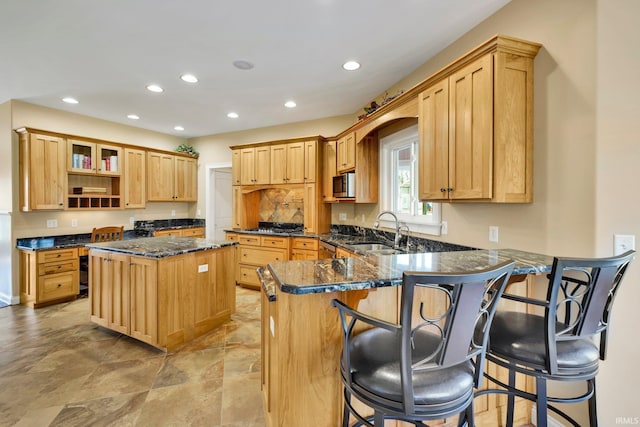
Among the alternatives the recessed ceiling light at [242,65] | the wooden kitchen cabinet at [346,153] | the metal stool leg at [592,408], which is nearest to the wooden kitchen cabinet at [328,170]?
the wooden kitchen cabinet at [346,153]

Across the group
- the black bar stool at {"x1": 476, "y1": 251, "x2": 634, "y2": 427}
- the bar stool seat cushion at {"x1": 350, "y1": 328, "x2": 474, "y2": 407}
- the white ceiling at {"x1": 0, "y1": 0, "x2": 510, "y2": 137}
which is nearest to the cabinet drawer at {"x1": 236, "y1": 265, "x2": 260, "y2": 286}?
the white ceiling at {"x1": 0, "y1": 0, "x2": 510, "y2": 137}

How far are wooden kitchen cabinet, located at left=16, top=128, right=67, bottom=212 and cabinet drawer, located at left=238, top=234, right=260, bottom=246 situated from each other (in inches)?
103

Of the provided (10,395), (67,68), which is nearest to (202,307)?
(10,395)

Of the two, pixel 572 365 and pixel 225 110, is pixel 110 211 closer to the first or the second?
pixel 225 110

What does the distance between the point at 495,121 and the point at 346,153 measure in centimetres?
256

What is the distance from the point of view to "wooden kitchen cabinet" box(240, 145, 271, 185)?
5.19 meters

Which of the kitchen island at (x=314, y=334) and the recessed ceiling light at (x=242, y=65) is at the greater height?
the recessed ceiling light at (x=242, y=65)

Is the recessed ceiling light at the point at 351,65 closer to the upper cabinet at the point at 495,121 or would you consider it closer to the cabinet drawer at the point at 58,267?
the upper cabinet at the point at 495,121

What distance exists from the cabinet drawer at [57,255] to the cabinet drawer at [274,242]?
8.78 feet

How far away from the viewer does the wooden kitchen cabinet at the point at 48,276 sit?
4000 millimetres

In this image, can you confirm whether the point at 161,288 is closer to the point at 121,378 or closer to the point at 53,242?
the point at 121,378

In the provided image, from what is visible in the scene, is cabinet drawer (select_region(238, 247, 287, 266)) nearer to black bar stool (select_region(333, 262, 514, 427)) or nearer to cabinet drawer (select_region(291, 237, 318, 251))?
cabinet drawer (select_region(291, 237, 318, 251))

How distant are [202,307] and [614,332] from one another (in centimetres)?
326

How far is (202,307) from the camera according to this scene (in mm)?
3207
